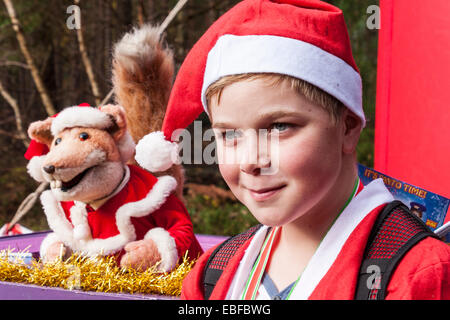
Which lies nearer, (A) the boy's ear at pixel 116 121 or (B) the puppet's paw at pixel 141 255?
(B) the puppet's paw at pixel 141 255

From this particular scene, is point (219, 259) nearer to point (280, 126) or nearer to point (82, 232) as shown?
point (280, 126)

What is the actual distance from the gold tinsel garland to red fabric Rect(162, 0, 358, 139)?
60 cm

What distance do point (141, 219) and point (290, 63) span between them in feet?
2.92

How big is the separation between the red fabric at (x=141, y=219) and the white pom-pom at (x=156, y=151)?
17.0 inches

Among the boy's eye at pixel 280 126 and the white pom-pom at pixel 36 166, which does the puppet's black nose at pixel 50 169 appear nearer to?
the white pom-pom at pixel 36 166

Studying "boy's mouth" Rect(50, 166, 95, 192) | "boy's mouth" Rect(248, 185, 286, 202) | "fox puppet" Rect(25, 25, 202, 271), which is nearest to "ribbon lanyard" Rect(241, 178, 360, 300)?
"boy's mouth" Rect(248, 185, 286, 202)

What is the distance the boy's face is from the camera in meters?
0.68

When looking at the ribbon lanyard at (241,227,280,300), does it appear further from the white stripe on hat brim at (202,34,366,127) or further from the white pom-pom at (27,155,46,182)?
the white pom-pom at (27,155,46,182)

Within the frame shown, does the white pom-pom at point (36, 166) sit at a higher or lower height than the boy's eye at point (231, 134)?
lower

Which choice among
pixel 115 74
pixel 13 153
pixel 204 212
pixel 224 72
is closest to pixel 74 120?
pixel 115 74

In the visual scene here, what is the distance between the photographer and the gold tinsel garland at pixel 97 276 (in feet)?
4.17

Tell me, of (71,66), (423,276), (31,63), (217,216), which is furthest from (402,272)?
(71,66)

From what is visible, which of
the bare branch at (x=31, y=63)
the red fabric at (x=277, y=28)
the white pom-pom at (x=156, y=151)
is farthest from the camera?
the bare branch at (x=31, y=63)

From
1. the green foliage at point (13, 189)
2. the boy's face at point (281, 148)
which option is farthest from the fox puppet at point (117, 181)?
the green foliage at point (13, 189)
